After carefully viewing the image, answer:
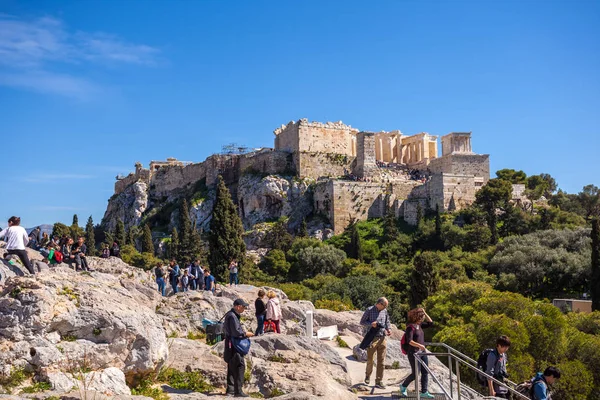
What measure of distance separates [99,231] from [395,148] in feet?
115

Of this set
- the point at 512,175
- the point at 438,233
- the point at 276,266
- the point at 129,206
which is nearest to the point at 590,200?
the point at 512,175

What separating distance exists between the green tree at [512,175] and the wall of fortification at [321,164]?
1543cm

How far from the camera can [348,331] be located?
17.7 meters

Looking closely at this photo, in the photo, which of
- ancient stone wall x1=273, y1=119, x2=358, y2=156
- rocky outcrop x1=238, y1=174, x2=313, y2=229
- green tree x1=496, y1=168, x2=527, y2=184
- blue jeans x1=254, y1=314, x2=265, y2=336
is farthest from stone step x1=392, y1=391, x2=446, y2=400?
green tree x1=496, y1=168, x2=527, y2=184

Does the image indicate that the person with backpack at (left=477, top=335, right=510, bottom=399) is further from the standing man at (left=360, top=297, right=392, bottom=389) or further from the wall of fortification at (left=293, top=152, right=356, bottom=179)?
the wall of fortification at (left=293, top=152, right=356, bottom=179)

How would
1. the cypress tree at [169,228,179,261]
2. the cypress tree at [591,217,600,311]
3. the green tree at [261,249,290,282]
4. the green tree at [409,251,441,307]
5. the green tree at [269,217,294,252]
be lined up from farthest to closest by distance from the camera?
the green tree at [269,217,294,252] < the cypress tree at [169,228,179,261] < the green tree at [261,249,290,282] < the green tree at [409,251,441,307] < the cypress tree at [591,217,600,311]

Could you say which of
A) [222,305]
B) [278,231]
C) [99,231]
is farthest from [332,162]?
[222,305]

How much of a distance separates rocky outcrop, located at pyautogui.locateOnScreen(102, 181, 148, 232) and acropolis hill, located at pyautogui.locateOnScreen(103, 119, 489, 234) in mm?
2350

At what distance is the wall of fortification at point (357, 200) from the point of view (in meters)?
54.7

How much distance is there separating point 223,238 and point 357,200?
23433 mm

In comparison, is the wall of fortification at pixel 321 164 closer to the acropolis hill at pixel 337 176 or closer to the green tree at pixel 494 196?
the acropolis hill at pixel 337 176

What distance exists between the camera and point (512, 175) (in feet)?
216

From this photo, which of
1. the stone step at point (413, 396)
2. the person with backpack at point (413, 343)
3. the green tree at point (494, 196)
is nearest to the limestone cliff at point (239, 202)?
the green tree at point (494, 196)

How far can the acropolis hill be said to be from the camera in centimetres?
5466
